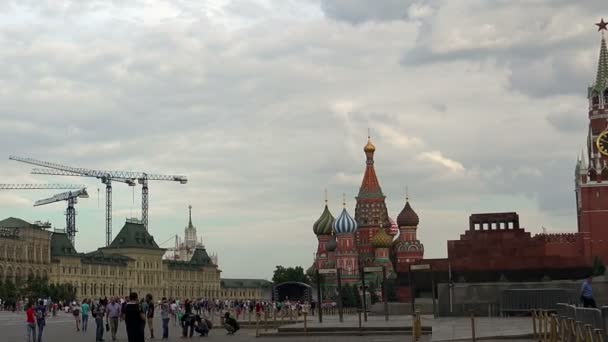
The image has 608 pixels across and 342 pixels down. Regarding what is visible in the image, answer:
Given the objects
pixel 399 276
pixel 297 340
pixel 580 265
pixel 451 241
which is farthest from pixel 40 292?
pixel 297 340

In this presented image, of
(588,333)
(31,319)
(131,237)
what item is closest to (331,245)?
(131,237)

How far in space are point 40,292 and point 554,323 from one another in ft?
302

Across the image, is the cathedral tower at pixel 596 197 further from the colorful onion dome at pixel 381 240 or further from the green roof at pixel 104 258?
the green roof at pixel 104 258

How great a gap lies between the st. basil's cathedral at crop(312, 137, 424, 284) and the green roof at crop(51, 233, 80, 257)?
3844cm

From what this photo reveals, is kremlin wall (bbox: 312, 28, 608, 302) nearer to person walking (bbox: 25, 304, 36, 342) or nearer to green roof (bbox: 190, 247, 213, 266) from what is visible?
person walking (bbox: 25, 304, 36, 342)

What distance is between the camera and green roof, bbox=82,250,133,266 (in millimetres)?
148125

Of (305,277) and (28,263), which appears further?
(305,277)

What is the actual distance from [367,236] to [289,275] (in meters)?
31.5

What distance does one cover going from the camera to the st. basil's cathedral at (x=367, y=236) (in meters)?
119

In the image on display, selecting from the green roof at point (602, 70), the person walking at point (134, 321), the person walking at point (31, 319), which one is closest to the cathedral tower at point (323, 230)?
the green roof at point (602, 70)

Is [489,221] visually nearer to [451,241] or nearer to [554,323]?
[451,241]

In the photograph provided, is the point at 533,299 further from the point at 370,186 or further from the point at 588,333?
the point at 370,186

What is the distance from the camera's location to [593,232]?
97.4 meters

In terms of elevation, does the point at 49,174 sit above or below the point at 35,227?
above
